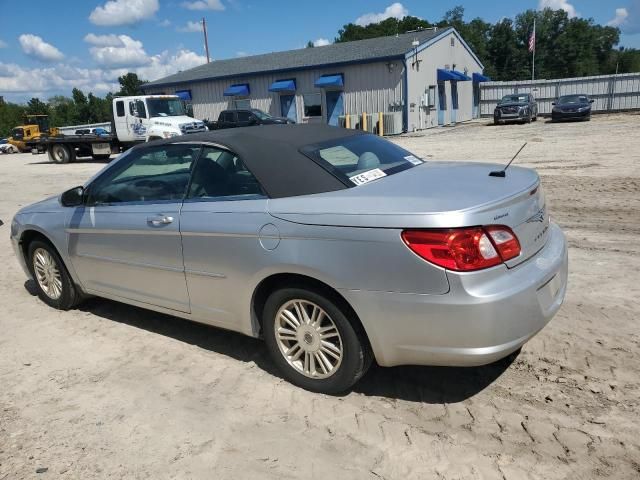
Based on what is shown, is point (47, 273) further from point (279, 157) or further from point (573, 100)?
point (573, 100)

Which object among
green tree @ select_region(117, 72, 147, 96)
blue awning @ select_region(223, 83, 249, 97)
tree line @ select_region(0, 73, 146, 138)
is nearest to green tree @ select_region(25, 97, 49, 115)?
tree line @ select_region(0, 73, 146, 138)

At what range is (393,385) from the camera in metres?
3.33

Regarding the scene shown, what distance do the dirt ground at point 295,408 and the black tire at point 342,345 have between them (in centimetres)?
11

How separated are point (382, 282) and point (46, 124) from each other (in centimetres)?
4498

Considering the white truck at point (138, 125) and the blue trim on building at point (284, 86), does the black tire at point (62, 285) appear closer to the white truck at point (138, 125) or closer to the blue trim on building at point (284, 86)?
the white truck at point (138, 125)

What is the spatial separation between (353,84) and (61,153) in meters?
15.7

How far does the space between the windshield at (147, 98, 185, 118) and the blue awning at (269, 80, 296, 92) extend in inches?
343

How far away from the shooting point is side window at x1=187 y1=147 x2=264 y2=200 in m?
3.38

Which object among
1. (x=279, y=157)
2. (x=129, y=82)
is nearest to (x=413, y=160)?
(x=279, y=157)

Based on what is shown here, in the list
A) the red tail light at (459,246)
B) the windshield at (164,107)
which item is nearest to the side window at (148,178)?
the red tail light at (459,246)

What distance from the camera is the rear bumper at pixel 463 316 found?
8.48 feet

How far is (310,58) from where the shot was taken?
103 ft

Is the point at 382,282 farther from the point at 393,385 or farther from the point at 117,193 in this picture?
the point at 117,193

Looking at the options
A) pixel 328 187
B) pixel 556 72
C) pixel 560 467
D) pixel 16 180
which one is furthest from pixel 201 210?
pixel 556 72
